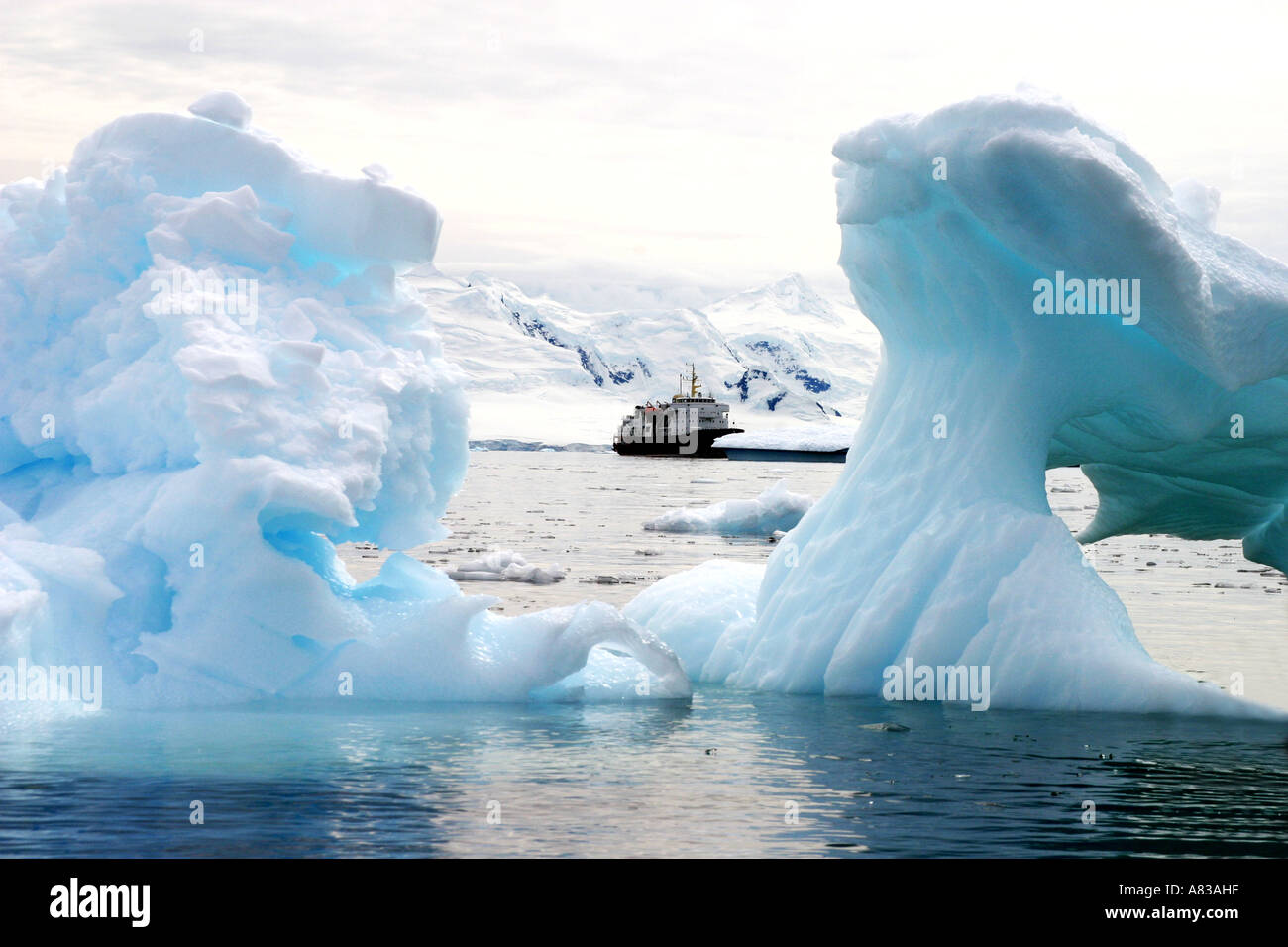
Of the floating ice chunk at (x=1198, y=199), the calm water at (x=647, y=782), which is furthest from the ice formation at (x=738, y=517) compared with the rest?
the floating ice chunk at (x=1198, y=199)

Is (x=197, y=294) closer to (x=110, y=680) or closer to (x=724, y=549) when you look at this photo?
(x=110, y=680)

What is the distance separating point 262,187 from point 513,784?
664cm

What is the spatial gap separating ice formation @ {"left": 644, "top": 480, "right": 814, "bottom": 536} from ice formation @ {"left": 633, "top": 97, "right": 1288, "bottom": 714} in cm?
2270

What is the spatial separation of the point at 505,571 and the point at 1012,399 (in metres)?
12.6

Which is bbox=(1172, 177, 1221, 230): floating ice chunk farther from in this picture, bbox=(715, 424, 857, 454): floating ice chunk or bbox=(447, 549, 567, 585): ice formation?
bbox=(715, 424, 857, 454): floating ice chunk

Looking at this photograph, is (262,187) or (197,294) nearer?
(197,294)

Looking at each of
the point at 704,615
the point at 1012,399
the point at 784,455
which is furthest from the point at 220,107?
the point at 784,455

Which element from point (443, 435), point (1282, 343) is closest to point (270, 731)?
point (443, 435)

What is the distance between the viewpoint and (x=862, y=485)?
46.8ft

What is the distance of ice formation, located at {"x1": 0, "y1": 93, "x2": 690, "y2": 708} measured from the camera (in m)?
12.0

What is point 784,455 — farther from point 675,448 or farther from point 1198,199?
point 1198,199

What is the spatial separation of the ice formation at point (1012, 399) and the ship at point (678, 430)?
117 meters

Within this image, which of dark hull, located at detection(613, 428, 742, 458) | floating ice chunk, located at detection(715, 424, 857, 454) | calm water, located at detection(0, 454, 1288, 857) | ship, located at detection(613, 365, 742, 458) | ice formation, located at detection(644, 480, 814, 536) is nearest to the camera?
calm water, located at detection(0, 454, 1288, 857)

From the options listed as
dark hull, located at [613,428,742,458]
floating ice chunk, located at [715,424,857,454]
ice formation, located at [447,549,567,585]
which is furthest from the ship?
ice formation, located at [447,549,567,585]
